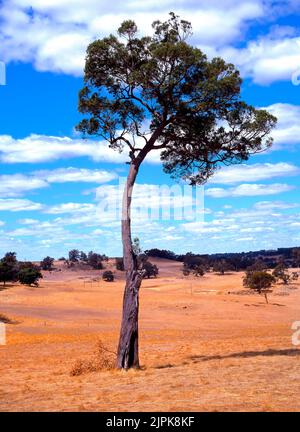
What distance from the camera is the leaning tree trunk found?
18578 millimetres

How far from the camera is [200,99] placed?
19.6 metres

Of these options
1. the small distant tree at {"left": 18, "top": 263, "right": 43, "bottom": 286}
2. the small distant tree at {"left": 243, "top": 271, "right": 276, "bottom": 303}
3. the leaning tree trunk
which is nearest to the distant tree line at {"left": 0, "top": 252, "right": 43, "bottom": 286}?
the small distant tree at {"left": 18, "top": 263, "right": 43, "bottom": 286}

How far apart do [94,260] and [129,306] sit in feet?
439

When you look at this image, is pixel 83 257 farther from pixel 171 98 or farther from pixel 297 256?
pixel 171 98

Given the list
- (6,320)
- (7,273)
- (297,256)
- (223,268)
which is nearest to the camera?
(6,320)

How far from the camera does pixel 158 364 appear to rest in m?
20.3

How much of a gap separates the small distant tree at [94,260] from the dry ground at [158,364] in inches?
3648

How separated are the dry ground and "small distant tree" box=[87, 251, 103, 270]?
9266cm

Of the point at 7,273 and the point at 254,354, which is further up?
the point at 7,273

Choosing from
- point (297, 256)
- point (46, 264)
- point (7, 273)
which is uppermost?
point (297, 256)

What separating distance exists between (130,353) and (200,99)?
368 inches
